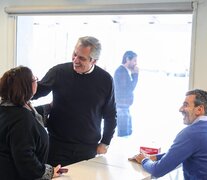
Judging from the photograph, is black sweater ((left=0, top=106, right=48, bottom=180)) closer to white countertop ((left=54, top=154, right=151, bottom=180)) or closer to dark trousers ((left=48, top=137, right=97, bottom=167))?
white countertop ((left=54, top=154, right=151, bottom=180))

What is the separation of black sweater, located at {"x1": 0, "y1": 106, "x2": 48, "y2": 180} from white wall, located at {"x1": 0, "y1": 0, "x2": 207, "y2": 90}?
1.44 m

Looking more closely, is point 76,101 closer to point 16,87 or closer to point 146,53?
point 16,87

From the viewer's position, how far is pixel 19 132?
1847 mm

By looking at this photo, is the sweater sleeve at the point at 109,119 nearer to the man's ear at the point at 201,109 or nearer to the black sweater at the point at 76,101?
the black sweater at the point at 76,101

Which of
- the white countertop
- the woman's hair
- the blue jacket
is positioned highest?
the woman's hair

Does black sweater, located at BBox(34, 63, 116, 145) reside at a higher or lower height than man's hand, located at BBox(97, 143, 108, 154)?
higher

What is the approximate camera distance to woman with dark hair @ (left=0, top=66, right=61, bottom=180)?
6.08ft

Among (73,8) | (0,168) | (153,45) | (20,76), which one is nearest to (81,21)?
(73,8)

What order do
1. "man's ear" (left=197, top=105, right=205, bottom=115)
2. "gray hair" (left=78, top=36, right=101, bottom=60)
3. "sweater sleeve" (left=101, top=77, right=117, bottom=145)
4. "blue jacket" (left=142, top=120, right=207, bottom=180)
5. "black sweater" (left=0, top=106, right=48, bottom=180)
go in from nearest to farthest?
1. "black sweater" (left=0, top=106, right=48, bottom=180)
2. "blue jacket" (left=142, top=120, right=207, bottom=180)
3. "man's ear" (left=197, top=105, right=205, bottom=115)
4. "gray hair" (left=78, top=36, right=101, bottom=60)
5. "sweater sleeve" (left=101, top=77, right=117, bottom=145)

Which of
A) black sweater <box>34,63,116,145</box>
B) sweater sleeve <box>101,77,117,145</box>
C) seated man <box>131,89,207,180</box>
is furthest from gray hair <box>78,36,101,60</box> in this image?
seated man <box>131,89,207,180</box>

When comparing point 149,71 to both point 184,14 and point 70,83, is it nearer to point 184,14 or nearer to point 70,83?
point 184,14

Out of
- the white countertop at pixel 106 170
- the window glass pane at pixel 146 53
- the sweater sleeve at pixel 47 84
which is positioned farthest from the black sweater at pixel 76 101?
the window glass pane at pixel 146 53

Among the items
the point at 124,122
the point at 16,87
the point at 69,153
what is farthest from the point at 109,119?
the point at 16,87

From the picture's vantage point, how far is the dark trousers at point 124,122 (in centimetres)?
352
